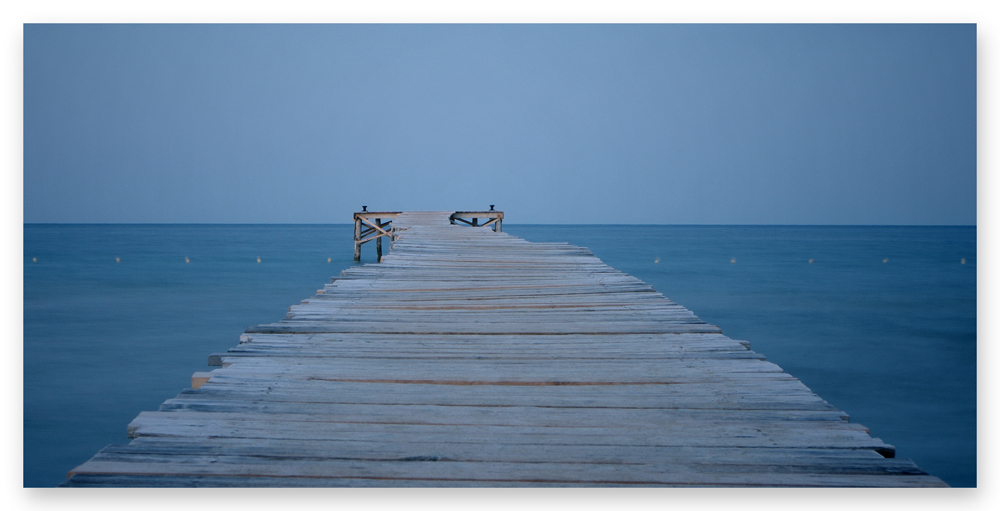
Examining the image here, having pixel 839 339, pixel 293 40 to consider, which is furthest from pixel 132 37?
pixel 839 339

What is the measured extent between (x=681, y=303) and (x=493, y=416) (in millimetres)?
13358

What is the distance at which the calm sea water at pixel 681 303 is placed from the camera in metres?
6.09

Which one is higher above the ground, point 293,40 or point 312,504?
point 293,40

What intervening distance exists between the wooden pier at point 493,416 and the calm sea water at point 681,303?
3.41 metres

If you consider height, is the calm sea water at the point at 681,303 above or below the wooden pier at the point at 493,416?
below

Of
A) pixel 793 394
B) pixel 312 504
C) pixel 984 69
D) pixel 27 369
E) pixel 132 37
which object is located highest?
pixel 132 37

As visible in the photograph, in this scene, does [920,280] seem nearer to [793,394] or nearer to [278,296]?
[278,296]

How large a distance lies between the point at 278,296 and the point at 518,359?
43.8ft

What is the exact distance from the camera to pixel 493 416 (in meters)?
2.23

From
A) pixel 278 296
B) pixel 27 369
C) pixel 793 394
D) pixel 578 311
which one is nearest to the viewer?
pixel 793 394

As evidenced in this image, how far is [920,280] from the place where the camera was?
65.9 feet

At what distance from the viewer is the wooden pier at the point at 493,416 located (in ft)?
6.08

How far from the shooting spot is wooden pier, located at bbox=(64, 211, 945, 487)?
6.08 feet

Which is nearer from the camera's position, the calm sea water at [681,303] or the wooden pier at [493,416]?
the wooden pier at [493,416]
